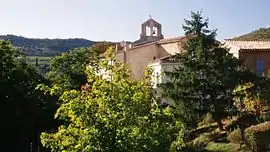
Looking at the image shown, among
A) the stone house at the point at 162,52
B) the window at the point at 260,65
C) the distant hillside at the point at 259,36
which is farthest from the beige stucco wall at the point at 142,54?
the distant hillside at the point at 259,36

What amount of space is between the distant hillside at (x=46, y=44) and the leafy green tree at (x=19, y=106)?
106042 millimetres

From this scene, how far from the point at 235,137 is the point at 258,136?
3.98 ft

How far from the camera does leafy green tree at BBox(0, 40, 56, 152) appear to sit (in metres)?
34.2

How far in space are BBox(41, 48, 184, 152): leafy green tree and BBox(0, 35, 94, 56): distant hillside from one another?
135m

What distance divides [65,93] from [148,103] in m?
2.22

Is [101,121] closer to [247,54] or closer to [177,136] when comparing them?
[177,136]

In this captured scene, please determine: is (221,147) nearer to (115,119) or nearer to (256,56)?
(115,119)

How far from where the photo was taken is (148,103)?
1272cm

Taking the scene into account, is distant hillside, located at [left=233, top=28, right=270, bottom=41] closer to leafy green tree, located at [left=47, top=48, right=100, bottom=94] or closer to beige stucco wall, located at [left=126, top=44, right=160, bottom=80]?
beige stucco wall, located at [left=126, top=44, right=160, bottom=80]

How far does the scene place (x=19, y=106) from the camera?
117ft

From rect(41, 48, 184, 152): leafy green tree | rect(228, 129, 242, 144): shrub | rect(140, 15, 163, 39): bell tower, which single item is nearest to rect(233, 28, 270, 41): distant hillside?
rect(140, 15, 163, 39): bell tower

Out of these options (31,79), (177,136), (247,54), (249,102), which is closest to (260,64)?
(247,54)

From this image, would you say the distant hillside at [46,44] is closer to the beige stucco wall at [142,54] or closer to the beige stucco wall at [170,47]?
the beige stucco wall at [170,47]

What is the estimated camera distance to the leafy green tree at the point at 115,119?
1134cm
